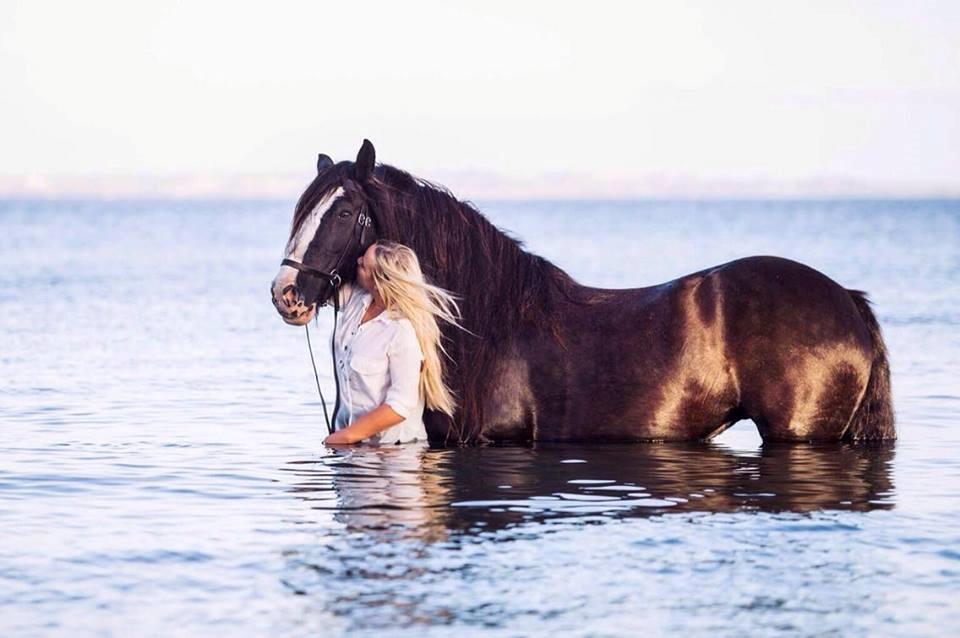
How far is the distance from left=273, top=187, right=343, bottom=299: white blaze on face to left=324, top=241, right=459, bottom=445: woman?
0.99 feet

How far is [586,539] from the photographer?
6.32 metres

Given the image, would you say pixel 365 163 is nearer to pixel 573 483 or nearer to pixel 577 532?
pixel 573 483

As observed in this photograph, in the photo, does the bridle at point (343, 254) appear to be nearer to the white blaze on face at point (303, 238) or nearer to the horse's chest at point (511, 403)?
the white blaze on face at point (303, 238)

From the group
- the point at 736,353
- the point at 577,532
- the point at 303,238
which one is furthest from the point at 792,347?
the point at 303,238

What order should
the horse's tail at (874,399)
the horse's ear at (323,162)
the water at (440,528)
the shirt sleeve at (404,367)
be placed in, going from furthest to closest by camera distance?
the horse's ear at (323,162), the horse's tail at (874,399), the shirt sleeve at (404,367), the water at (440,528)

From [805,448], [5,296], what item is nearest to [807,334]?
[805,448]

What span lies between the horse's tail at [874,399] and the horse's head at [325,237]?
2.66 m

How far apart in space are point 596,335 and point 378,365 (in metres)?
1.17

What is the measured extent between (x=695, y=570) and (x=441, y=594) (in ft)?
3.39

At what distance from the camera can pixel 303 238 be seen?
775cm

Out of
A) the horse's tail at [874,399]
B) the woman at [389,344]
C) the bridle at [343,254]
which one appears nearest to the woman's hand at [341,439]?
the woman at [389,344]

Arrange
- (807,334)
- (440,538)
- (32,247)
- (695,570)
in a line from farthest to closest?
(32,247)
(807,334)
(440,538)
(695,570)

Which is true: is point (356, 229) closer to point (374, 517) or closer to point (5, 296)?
point (374, 517)

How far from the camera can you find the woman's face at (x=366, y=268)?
773 cm
